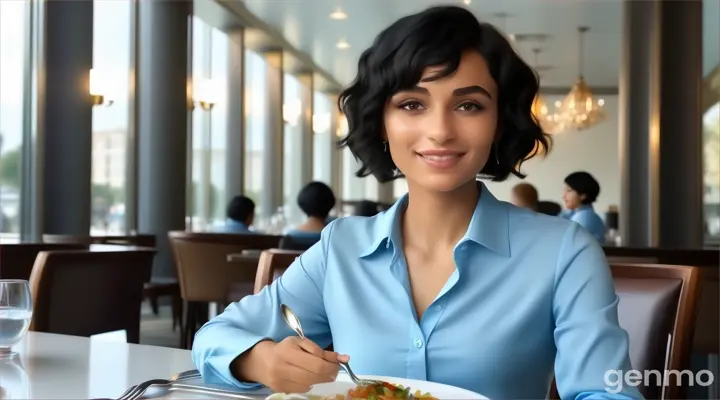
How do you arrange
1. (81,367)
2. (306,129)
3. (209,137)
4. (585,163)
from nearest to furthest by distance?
(81,367) → (209,137) → (306,129) → (585,163)

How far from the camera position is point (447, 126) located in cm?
105

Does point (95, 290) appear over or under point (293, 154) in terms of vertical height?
under

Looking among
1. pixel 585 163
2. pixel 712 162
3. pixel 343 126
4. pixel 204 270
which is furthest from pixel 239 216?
pixel 585 163

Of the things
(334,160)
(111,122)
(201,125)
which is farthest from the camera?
(334,160)

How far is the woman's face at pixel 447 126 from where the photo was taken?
1.06 meters

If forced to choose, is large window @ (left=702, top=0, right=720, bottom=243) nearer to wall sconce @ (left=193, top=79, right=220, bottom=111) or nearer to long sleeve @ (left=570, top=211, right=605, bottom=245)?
long sleeve @ (left=570, top=211, right=605, bottom=245)

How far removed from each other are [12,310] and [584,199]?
5.53 metres

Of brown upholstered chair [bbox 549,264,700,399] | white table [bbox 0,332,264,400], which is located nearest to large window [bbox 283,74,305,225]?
brown upholstered chair [bbox 549,264,700,399]

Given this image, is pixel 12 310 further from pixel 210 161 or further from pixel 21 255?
pixel 210 161

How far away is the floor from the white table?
12.7 ft

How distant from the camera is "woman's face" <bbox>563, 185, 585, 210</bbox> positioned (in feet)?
20.6

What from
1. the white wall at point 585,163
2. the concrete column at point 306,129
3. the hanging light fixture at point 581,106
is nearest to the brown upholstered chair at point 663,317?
the hanging light fixture at point 581,106

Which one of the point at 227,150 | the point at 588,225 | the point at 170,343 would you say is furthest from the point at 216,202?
the point at 588,225

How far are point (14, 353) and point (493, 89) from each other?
0.77m
